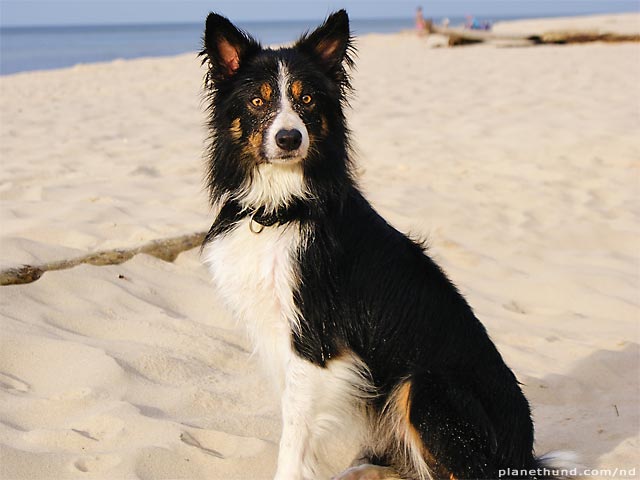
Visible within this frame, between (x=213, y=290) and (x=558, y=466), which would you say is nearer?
(x=558, y=466)

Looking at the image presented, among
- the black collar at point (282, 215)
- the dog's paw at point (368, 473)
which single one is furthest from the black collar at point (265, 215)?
the dog's paw at point (368, 473)

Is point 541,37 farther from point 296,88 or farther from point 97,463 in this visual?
point 97,463

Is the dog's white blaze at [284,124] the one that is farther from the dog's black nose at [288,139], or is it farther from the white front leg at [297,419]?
the white front leg at [297,419]

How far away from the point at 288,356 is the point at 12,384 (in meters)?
1.54

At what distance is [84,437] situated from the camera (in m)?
3.26

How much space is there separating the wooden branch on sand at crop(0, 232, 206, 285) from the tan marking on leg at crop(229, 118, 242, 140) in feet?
6.59

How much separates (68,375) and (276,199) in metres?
1.48

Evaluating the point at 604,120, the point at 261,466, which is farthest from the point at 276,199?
the point at 604,120

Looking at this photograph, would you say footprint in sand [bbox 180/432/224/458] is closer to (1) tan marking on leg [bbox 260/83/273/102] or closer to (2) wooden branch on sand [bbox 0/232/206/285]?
(1) tan marking on leg [bbox 260/83/273/102]

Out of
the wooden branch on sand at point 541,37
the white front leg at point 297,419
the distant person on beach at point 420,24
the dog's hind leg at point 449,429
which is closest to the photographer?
the dog's hind leg at point 449,429

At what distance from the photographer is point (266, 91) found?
3248mm

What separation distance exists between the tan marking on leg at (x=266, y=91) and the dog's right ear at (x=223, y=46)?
0.19 metres

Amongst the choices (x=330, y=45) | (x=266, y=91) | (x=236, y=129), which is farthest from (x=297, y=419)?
(x=330, y=45)

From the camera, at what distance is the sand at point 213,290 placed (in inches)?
135
